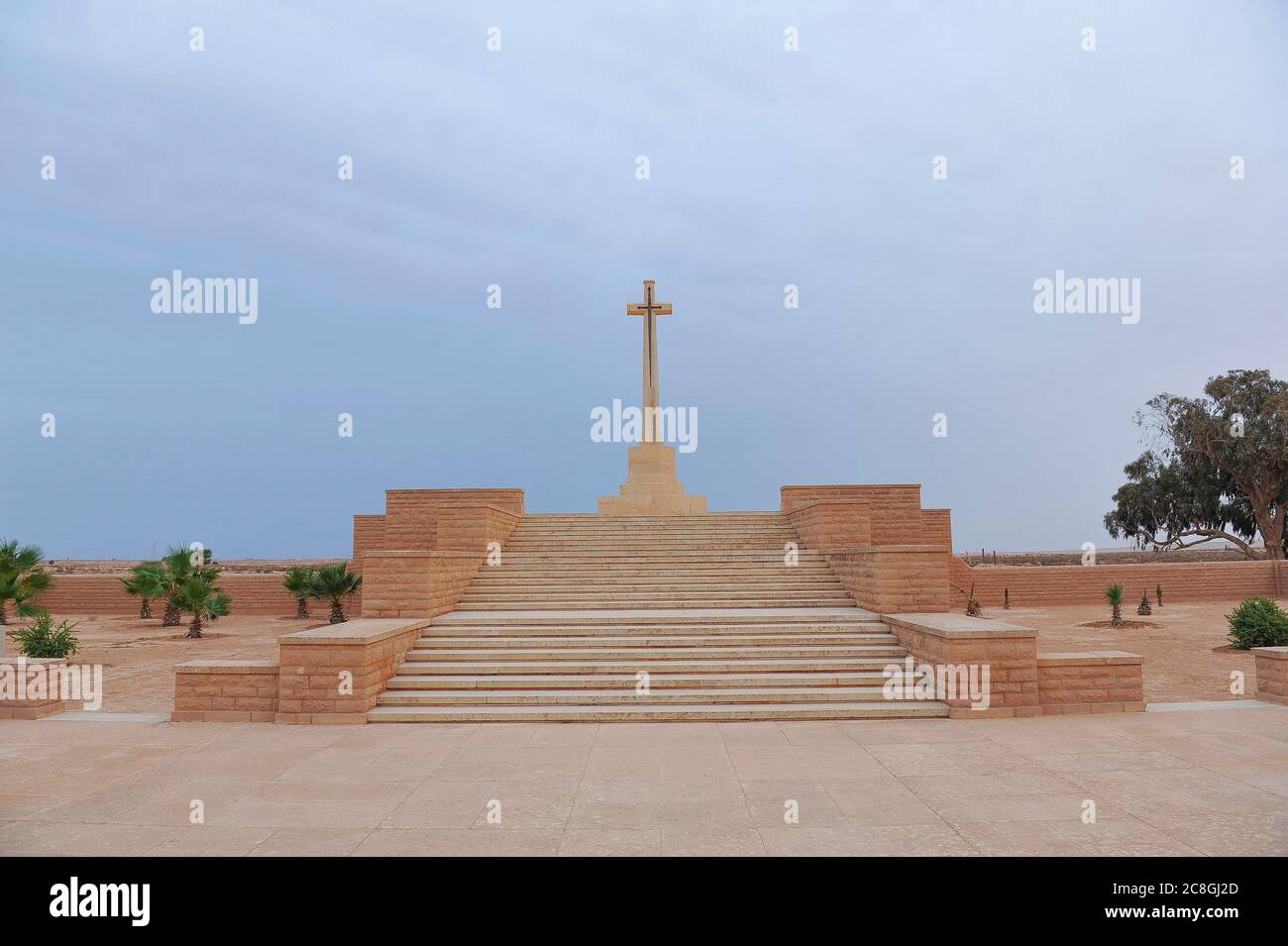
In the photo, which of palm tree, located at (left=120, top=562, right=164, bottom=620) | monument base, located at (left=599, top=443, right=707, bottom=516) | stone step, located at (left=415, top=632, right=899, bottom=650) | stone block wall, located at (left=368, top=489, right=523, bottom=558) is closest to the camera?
stone step, located at (left=415, top=632, right=899, bottom=650)

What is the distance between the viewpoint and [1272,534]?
33.2 m

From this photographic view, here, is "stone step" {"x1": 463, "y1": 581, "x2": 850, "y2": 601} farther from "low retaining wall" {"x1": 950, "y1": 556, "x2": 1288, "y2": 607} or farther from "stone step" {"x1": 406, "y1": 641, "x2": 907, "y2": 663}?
"low retaining wall" {"x1": 950, "y1": 556, "x2": 1288, "y2": 607}

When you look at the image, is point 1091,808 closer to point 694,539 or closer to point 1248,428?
point 694,539

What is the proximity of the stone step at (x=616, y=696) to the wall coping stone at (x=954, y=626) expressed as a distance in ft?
3.11

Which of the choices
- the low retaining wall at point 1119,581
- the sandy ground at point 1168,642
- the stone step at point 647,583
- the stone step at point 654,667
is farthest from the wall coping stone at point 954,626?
the low retaining wall at point 1119,581

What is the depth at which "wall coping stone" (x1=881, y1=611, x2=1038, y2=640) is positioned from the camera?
8211 millimetres

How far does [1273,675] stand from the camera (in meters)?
8.75

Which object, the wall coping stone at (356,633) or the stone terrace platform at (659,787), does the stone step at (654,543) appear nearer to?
the wall coping stone at (356,633)

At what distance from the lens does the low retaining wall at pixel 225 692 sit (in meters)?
8.21

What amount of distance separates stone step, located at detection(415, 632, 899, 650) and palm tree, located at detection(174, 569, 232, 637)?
34.3 ft

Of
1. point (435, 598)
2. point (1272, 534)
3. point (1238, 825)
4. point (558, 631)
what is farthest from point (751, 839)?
point (1272, 534)

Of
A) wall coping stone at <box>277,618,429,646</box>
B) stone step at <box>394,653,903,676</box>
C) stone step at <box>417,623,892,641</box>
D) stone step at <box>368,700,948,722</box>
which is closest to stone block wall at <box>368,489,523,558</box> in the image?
stone step at <box>417,623,892,641</box>

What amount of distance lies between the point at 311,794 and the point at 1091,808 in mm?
5186

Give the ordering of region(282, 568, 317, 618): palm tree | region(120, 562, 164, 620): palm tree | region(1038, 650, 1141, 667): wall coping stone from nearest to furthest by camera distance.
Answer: region(1038, 650, 1141, 667): wall coping stone, region(120, 562, 164, 620): palm tree, region(282, 568, 317, 618): palm tree
